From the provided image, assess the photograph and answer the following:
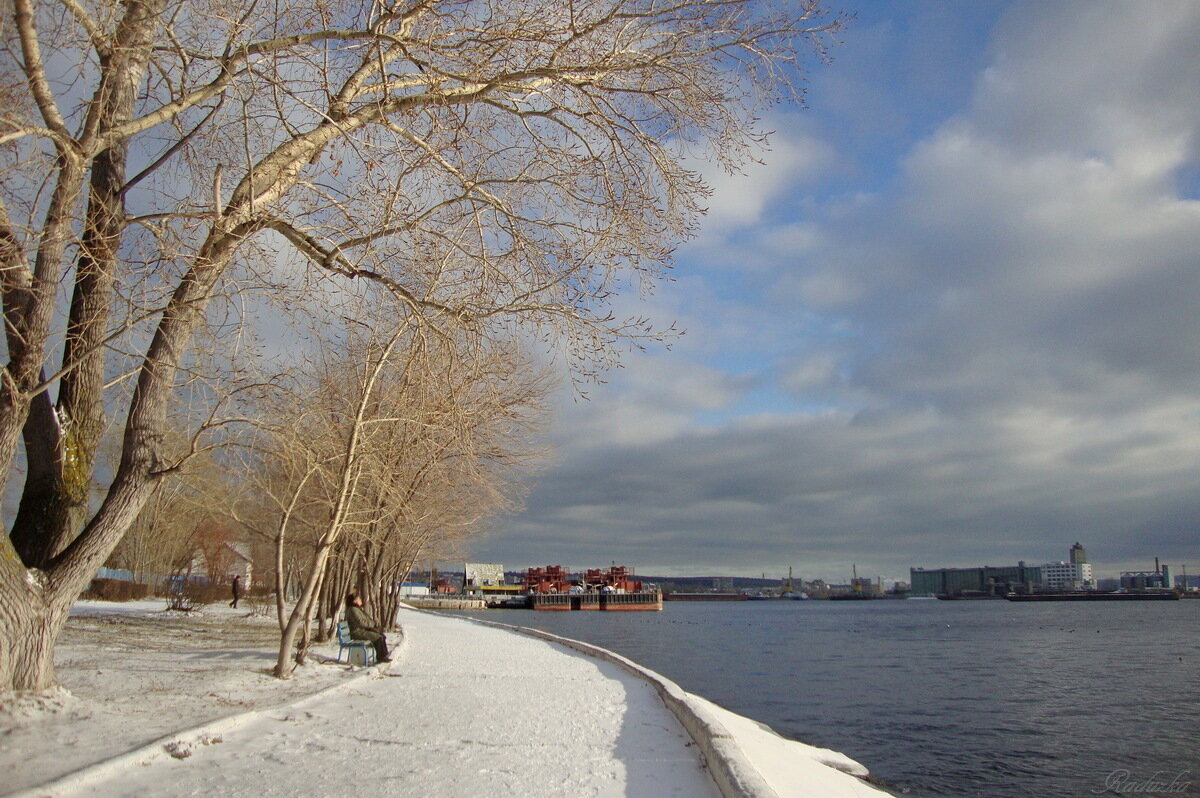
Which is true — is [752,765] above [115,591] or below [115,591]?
above

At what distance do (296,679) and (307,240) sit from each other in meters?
6.76

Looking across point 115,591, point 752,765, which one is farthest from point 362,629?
point 115,591

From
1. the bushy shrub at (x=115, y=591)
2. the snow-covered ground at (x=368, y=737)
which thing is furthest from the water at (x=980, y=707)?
the bushy shrub at (x=115, y=591)

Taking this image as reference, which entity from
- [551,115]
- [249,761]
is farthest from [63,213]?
[249,761]

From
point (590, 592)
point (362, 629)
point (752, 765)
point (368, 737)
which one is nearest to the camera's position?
point (752, 765)

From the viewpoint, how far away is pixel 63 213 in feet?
23.5

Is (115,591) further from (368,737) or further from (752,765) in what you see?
(752,765)

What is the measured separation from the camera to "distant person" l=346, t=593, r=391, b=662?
14.0m

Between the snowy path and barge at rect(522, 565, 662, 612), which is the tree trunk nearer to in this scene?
the snowy path

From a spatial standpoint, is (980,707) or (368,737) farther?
(980,707)

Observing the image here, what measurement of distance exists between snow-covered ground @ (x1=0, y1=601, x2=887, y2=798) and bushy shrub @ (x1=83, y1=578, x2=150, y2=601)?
27737 mm

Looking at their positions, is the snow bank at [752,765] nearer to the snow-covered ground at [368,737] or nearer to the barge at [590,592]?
the snow-covered ground at [368,737]

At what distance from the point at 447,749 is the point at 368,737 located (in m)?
0.92

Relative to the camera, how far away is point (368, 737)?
8023 millimetres
